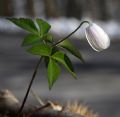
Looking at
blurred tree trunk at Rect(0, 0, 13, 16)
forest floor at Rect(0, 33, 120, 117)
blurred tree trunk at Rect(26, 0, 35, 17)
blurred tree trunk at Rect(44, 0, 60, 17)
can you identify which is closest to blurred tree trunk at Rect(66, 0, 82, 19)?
blurred tree trunk at Rect(44, 0, 60, 17)

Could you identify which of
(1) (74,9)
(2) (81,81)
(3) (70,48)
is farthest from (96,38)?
(1) (74,9)

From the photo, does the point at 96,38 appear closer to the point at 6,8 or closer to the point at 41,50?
the point at 41,50

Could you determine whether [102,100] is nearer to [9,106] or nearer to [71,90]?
[71,90]

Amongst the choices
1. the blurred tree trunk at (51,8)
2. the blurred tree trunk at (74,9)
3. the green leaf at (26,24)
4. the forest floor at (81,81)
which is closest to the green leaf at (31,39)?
the green leaf at (26,24)

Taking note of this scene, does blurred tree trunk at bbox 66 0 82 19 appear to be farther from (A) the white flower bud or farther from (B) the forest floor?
(A) the white flower bud

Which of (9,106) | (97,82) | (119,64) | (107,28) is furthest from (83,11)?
(9,106)

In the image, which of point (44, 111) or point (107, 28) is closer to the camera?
point (44, 111)
